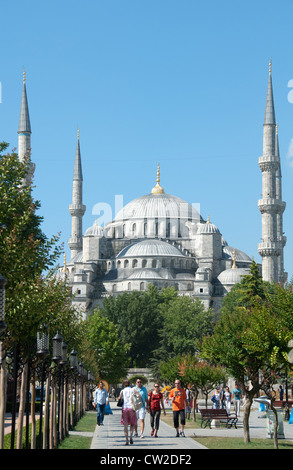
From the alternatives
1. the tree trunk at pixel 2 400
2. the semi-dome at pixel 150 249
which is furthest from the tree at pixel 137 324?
the tree trunk at pixel 2 400

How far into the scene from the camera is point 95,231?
9294 centimetres

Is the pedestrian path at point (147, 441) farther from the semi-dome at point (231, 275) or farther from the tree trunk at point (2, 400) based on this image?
the semi-dome at point (231, 275)

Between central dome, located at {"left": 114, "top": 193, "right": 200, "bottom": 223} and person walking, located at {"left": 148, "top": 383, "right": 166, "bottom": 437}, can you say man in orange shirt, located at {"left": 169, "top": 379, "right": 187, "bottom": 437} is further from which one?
central dome, located at {"left": 114, "top": 193, "right": 200, "bottom": 223}

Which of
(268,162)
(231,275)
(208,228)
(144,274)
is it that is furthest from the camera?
(208,228)

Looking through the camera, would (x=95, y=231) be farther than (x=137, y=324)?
Yes

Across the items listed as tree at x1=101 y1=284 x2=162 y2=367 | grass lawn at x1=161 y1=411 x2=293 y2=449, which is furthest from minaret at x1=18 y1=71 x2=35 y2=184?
grass lawn at x1=161 y1=411 x2=293 y2=449

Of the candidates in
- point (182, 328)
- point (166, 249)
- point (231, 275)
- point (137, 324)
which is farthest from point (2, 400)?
point (166, 249)

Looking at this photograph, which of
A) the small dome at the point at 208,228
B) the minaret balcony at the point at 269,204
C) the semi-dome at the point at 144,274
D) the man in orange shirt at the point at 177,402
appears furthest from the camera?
the small dome at the point at 208,228

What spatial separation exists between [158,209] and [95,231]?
10.4 meters

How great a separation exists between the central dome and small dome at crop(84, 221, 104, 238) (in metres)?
7.34

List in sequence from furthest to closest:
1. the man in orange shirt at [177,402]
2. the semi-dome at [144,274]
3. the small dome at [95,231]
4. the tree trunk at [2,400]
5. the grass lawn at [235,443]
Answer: the small dome at [95,231], the semi-dome at [144,274], the man in orange shirt at [177,402], the grass lawn at [235,443], the tree trunk at [2,400]

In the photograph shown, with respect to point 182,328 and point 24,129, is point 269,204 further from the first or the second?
point 24,129

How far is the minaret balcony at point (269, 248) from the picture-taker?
72.9 metres

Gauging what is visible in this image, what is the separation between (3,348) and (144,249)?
76.2m
